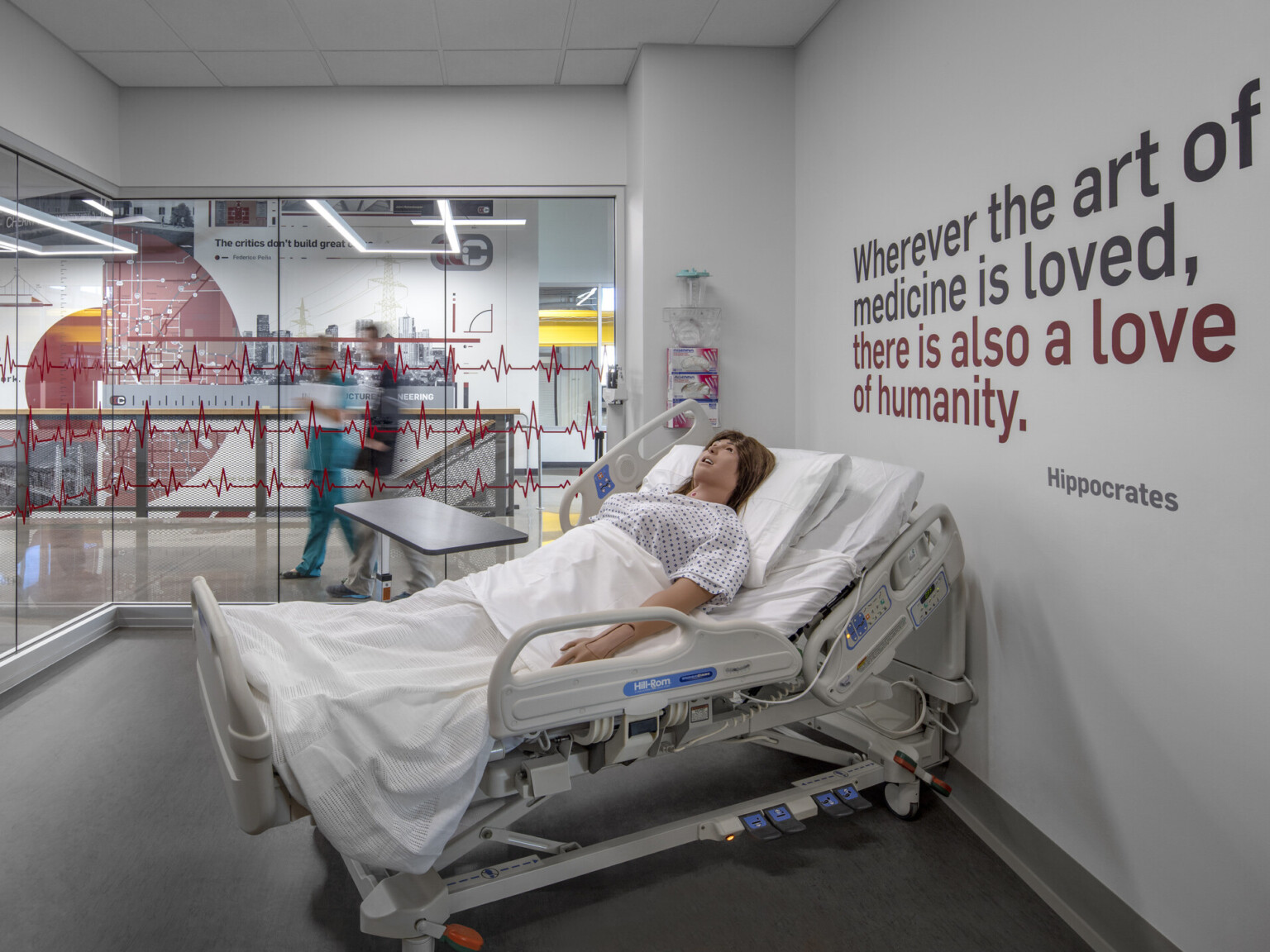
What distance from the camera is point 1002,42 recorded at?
2.19m

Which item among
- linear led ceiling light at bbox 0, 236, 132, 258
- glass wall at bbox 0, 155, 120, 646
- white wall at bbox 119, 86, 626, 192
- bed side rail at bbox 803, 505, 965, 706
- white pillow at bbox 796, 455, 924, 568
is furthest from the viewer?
white wall at bbox 119, 86, 626, 192

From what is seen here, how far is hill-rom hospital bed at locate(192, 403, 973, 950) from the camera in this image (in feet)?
4.94

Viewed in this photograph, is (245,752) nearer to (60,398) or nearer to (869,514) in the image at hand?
(869,514)

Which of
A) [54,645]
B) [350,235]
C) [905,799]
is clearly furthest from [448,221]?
[905,799]

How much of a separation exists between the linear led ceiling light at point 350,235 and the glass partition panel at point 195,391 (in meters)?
0.24

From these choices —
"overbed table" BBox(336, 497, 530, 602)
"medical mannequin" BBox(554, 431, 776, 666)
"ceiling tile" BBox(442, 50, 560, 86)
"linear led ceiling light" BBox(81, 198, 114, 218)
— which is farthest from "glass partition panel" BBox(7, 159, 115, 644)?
"medical mannequin" BBox(554, 431, 776, 666)

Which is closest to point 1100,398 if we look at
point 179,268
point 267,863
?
point 267,863

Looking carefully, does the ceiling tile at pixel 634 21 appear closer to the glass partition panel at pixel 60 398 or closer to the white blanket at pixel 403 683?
the white blanket at pixel 403 683

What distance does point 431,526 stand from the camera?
2826 millimetres

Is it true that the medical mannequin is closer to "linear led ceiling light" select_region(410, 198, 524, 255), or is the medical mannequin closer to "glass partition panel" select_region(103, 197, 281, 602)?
"linear led ceiling light" select_region(410, 198, 524, 255)

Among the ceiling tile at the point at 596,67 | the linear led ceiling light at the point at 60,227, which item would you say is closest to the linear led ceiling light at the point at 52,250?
the linear led ceiling light at the point at 60,227

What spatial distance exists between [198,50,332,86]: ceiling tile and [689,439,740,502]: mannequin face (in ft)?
9.02

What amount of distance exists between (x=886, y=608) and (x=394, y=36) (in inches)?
124

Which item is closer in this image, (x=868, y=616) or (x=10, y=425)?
(x=868, y=616)
